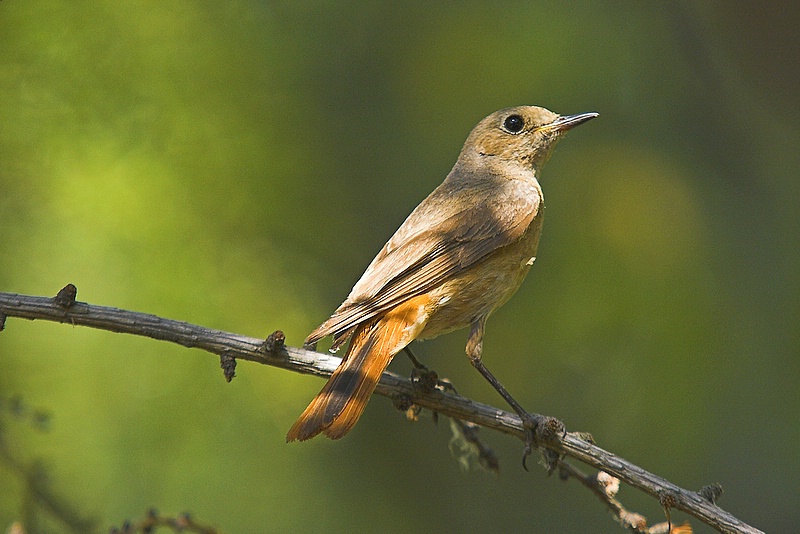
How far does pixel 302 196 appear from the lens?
5148 millimetres

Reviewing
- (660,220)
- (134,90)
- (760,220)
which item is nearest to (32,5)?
(134,90)

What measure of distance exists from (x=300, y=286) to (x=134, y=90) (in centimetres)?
134

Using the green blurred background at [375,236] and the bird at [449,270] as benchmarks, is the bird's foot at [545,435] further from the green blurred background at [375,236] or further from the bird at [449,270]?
the green blurred background at [375,236]

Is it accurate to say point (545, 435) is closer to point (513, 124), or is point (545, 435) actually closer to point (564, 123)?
point (564, 123)

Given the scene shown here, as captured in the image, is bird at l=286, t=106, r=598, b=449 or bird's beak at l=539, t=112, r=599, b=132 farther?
bird's beak at l=539, t=112, r=599, b=132

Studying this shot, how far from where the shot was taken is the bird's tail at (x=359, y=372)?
282 centimetres

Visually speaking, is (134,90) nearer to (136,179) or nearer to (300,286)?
(136,179)

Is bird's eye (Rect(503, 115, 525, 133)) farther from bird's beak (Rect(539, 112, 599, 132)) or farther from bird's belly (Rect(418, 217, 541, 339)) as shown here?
bird's belly (Rect(418, 217, 541, 339))

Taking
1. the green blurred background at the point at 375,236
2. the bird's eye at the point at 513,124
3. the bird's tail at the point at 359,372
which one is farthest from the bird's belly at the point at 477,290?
the green blurred background at the point at 375,236

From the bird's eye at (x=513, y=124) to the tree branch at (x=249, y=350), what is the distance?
70.1 inches

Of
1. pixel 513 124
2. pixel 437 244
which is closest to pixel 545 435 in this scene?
pixel 437 244

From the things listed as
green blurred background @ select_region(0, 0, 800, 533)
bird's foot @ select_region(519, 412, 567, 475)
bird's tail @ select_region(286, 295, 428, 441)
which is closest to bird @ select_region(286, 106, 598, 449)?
bird's tail @ select_region(286, 295, 428, 441)

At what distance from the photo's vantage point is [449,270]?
3.60m

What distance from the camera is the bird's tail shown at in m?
2.82
